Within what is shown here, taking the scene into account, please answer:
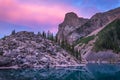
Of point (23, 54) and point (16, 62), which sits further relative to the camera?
point (23, 54)

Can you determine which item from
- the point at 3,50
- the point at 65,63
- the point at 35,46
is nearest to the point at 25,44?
the point at 35,46

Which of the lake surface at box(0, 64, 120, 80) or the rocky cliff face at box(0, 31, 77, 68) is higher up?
the rocky cliff face at box(0, 31, 77, 68)

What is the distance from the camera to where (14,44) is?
172 metres

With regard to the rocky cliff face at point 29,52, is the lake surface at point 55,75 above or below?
below

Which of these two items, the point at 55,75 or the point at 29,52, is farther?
the point at 29,52

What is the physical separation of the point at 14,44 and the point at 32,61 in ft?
68.8

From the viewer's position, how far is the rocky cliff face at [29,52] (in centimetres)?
15625

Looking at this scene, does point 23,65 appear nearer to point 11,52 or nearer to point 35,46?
point 11,52

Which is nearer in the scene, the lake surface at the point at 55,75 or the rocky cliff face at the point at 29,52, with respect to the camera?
the lake surface at the point at 55,75

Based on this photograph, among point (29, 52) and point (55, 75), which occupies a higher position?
point (29, 52)

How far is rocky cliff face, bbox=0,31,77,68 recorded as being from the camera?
513ft

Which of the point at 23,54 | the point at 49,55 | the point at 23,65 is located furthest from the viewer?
the point at 49,55

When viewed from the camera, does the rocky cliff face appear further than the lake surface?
Yes

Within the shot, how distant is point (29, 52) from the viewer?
169125 millimetres
